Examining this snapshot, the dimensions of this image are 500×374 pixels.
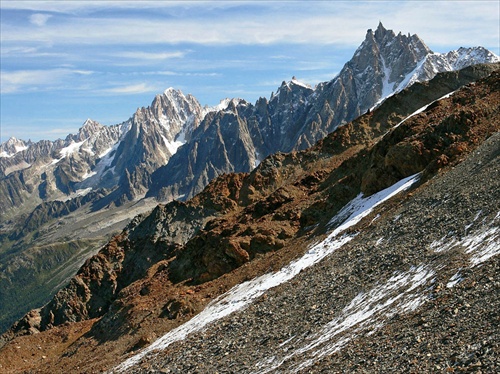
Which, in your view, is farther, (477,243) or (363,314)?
(477,243)

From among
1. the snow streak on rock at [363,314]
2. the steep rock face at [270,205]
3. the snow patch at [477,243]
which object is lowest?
the snow streak on rock at [363,314]

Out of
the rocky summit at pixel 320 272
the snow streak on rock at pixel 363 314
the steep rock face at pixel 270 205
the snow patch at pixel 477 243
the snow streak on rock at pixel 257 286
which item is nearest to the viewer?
the rocky summit at pixel 320 272

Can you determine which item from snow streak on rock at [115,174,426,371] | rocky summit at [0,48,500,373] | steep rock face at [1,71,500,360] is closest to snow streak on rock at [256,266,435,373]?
rocky summit at [0,48,500,373]

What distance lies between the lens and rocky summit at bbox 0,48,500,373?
19438mm

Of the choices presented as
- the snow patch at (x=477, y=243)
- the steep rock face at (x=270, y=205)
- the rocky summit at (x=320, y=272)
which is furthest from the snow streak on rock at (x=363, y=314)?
the steep rock face at (x=270, y=205)

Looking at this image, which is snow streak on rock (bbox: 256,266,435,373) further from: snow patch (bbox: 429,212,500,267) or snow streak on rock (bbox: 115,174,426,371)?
snow streak on rock (bbox: 115,174,426,371)

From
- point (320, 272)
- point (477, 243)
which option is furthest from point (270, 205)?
point (477, 243)

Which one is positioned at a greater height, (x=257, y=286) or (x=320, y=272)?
(x=320, y=272)

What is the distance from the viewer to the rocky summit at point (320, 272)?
63.8 ft

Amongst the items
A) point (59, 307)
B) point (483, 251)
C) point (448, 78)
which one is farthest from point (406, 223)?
point (448, 78)

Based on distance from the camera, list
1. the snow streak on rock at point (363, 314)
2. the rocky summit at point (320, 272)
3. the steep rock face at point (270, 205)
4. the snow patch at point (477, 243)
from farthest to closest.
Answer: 1. the steep rock face at point (270, 205)
2. the snow patch at point (477, 243)
3. the snow streak on rock at point (363, 314)
4. the rocky summit at point (320, 272)

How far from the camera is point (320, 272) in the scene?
3184 centimetres

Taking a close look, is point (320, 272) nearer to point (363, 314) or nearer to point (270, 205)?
point (363, 314)

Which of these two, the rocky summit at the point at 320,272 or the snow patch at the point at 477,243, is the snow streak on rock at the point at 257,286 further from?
the snow patch at the point at 477,243
